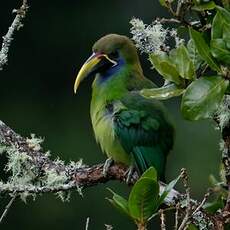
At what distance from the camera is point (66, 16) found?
11.7 m

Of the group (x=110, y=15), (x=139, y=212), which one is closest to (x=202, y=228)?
(x=139, y=212)

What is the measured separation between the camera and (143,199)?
8.87 ft

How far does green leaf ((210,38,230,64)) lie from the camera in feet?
8.38

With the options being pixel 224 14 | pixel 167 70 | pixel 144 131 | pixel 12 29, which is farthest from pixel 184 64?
pixel 144 131

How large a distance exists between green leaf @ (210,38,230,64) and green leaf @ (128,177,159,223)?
1.11ft

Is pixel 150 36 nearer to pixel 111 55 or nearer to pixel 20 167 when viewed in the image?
pixel 20 167

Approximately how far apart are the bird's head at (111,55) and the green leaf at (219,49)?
5.02 feet

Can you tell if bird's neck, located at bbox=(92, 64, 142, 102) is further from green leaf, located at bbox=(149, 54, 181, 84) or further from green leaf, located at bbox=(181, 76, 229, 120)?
green leaf, located at bbox=(181, 76, 229, 120)

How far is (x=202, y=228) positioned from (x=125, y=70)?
5.50ft

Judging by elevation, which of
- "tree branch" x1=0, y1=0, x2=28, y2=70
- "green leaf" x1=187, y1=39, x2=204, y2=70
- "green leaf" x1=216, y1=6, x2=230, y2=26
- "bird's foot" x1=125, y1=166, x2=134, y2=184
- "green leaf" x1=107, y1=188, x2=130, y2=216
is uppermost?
"tree branch" x1=0, y1=0, x2=28, y2=70

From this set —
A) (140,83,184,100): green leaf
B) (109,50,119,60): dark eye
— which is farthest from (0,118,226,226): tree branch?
(109,50,119,60): dark eye

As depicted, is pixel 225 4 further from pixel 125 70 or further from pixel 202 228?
pixel 125 70

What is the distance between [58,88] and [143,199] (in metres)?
8.76

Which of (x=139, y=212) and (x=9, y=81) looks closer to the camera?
(x=139, y=212)
